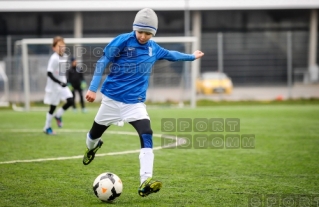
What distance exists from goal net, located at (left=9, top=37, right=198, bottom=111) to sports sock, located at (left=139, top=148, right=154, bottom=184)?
15.3 metres

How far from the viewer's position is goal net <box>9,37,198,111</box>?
2214 cm

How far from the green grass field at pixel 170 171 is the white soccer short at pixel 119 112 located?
2.81ft

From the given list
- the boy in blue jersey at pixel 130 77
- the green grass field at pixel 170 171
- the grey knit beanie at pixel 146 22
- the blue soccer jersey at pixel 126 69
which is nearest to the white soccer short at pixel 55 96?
the green grass field at pixel 170 171

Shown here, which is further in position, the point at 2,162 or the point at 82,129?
the point at 82,129

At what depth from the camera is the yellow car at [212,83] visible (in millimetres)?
26312

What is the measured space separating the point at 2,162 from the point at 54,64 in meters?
4.63

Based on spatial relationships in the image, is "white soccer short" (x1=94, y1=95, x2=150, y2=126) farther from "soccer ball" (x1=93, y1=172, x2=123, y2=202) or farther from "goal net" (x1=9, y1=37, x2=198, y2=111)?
"goal net" (x1=9, y1=37, x2=198, y2=111)

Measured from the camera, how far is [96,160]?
30.1 ft

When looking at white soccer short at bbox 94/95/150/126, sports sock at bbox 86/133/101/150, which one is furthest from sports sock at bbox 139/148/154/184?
sports sock at bbox 86/133/101/150

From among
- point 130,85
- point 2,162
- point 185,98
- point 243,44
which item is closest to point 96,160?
point 2,162

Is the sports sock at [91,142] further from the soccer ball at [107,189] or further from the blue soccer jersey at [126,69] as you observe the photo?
the soccer ball at [107,189]

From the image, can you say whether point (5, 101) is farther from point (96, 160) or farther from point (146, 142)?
point (146, 142)

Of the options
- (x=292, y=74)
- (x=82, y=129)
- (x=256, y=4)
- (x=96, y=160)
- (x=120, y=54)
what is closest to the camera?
(x=120, y=54)

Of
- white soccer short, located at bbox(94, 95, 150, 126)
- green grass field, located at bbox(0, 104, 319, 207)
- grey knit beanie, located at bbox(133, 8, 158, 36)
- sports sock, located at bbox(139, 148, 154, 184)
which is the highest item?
grey knit beanie, located at bbox(133, 8, 158, 36)
